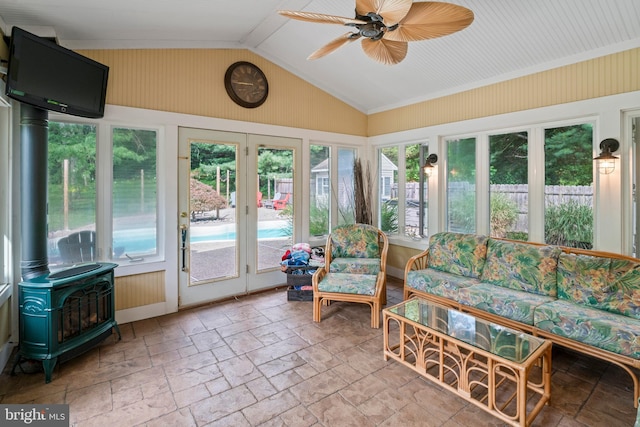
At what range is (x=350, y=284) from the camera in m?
3.60

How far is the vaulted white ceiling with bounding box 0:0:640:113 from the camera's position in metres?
2.73

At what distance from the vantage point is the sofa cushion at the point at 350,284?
3.54 metres

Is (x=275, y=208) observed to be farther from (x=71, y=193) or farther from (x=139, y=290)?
(x=71, y=193)

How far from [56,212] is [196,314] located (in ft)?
5.80

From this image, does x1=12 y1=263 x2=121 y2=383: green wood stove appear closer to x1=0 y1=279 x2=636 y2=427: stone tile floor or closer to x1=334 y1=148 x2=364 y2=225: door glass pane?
x1=0 y1=279 x2=636 y2=427: stone tile floor

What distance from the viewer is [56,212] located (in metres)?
3.19

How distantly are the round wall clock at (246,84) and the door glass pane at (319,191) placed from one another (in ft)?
3.67

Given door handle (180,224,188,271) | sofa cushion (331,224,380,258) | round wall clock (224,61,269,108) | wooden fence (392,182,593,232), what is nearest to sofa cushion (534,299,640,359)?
wooden fence (392,182,593,232)

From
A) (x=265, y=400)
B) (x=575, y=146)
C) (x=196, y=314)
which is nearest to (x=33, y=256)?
(x=196, y=314)

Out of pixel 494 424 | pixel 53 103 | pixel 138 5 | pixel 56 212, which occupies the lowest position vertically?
pixel 494 424

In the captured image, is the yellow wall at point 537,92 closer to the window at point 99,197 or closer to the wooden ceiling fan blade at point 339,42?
the wooden ceiling fan blade at point 339,42

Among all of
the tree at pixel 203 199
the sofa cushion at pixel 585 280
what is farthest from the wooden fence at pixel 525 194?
the tree at pixel 203 199

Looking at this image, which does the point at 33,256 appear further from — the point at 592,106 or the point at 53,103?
the point at 592,106

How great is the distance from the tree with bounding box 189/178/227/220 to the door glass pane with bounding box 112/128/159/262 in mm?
411
